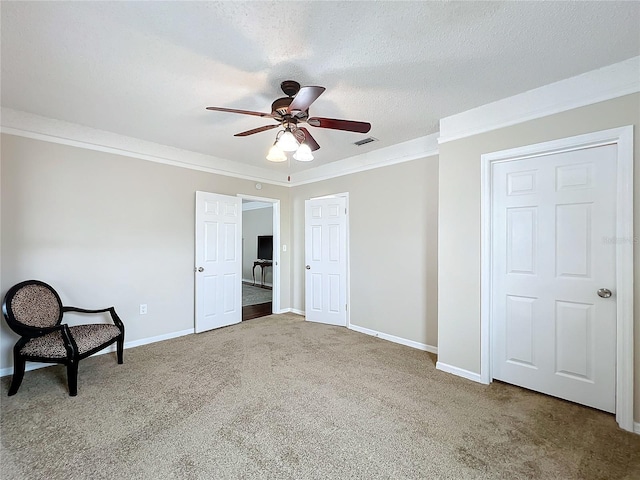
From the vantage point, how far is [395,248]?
3.73 metres

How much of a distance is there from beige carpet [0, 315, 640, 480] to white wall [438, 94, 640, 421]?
326 mm

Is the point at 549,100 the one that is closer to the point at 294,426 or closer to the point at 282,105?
the point at 282,105

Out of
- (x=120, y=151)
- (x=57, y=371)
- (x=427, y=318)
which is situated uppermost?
(x=120, y=151)

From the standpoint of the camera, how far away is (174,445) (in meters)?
1.82

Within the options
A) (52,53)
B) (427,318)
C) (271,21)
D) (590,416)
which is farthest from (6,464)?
(590,416)

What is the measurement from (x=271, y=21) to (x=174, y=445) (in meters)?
2.57

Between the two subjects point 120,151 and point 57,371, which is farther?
point 120,151

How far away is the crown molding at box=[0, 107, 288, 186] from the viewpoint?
2.80 m

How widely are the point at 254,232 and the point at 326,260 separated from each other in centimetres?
438

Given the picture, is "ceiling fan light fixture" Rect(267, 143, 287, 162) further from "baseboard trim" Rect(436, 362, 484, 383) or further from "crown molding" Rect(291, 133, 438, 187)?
"baseboard trim" Rect(436, 362, 484, 383)

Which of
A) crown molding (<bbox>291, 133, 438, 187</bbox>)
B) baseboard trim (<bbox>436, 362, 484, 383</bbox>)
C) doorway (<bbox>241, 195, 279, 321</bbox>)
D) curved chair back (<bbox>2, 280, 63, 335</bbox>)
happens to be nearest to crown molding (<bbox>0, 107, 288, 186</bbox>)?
crown molding (<bbox>291, 133, 438, 187</bbox>)

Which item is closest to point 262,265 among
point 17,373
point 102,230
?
point 102,230

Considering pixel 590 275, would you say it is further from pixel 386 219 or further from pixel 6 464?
pixel 6 464

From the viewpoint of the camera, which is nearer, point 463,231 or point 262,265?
point 463,231
